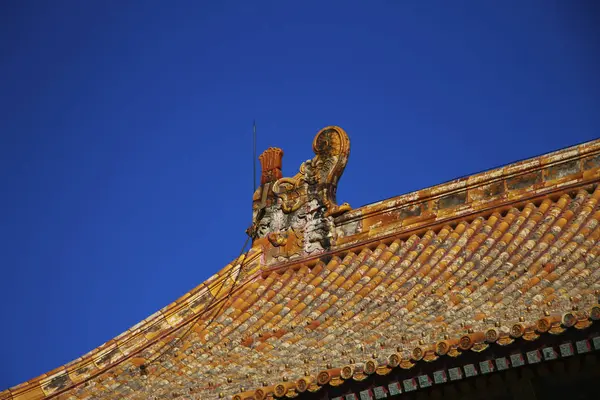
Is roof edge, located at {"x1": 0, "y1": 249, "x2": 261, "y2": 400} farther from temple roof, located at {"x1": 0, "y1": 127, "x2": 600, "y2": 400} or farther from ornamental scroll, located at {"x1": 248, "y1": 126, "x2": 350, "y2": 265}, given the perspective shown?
ornamental scroll, located at {"x1": 248, "y1": 126, "x2": 350, "y2": 265}

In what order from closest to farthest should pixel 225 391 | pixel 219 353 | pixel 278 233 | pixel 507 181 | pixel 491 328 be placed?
pixel 491 328
pixel 225 391
pixel 219 353
pixel 507 181
pixel 278 233

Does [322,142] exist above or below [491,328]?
above

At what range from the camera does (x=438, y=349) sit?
10.6 m

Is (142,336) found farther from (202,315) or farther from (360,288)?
(360,288)

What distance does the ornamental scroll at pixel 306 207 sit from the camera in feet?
51.3

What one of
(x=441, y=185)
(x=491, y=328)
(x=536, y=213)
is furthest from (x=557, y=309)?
(x=441, y=185)

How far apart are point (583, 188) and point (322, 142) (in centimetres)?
380

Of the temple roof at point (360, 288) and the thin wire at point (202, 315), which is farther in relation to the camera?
the thin wire at point (202, 315)

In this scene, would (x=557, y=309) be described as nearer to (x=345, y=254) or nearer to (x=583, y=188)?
(x=583, y=188)

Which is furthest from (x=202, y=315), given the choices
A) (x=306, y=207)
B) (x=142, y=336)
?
(x=306, y=207)

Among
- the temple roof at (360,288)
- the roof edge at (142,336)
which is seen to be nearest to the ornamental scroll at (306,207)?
the temple roof at (360,288)

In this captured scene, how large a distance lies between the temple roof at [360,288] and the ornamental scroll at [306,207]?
0.05 ft

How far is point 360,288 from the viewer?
14023mm

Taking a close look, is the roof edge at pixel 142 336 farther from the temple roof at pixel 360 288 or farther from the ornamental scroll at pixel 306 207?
the ornamental scroll at pixel 306 207
